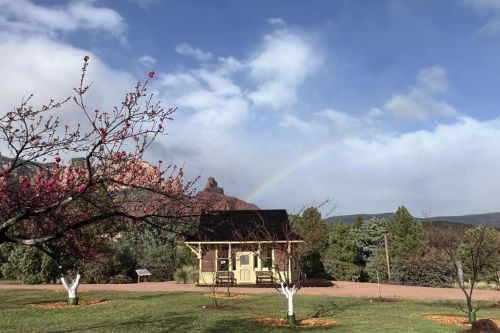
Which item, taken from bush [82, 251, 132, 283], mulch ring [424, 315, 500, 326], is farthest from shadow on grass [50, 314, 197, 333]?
bush [82, 251, 132, 283]

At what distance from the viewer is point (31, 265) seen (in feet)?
99.5

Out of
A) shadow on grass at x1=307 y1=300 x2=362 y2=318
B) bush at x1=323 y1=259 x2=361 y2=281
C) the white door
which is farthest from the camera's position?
bush at x1=323 y1=259 x2=361 y2=281

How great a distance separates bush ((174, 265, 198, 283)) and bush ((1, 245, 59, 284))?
8.29 m

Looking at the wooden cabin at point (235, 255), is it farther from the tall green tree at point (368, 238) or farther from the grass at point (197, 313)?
the tall green tree at point (368, 238)

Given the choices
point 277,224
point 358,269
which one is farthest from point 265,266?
point 358,269

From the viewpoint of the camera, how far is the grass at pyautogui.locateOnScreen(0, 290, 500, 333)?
13.0 meters

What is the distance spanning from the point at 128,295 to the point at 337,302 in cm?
1005

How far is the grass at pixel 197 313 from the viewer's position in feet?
42.7

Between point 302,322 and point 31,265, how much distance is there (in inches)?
900

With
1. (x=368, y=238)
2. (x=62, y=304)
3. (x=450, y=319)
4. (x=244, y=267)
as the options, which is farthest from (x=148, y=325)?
(x=368, y=238)

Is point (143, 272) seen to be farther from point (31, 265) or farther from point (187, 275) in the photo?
point (31, 265)

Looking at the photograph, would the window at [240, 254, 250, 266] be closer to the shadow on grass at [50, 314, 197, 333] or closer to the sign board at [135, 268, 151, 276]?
the sign board at [135, 268, 151, 276]

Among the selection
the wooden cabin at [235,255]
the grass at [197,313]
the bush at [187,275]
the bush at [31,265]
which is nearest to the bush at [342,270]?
the wooden cabin at [235,255]

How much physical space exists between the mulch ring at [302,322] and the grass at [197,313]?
1.12ft
